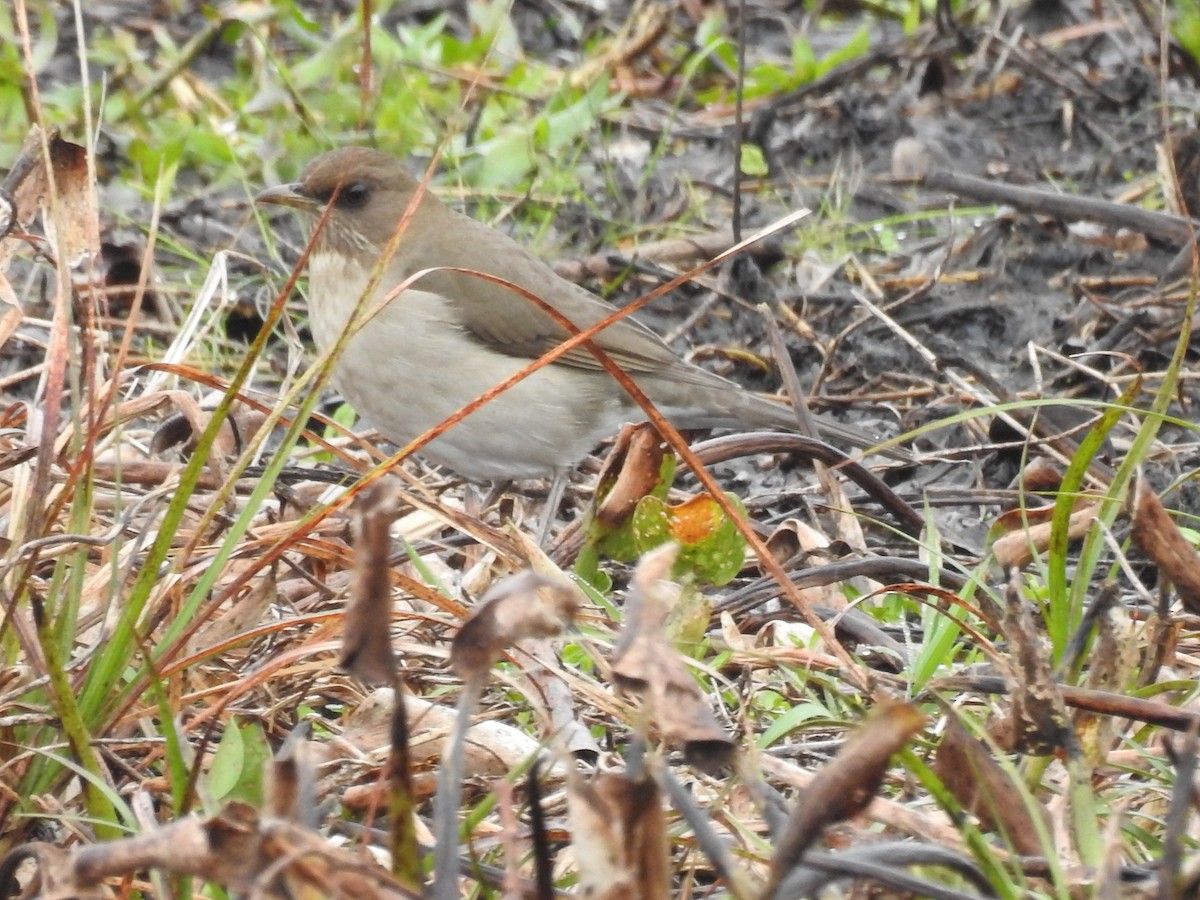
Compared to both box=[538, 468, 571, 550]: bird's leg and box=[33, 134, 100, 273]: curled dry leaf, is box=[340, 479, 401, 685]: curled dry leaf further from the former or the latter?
box=[538, 468, 571, 550]: bird's leg

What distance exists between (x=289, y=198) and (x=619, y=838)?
4199mm

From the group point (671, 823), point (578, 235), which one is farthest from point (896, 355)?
point (671, 823)

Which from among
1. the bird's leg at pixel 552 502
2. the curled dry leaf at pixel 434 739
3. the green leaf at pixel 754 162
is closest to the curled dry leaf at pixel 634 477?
the curled dry leaf at pixel 434 739

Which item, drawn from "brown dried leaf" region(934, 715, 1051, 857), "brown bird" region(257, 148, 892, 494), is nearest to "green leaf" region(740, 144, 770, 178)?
"brown bird" region(257, 148, 892, 494)

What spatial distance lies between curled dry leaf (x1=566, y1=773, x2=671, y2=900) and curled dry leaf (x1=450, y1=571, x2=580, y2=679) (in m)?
0.17

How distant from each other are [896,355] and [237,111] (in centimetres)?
352

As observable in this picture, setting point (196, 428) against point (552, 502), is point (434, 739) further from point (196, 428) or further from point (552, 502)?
point (552, 502)

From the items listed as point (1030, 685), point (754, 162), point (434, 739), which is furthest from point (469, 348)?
point (1030, 685)

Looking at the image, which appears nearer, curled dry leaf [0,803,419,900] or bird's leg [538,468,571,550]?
curled dry leaf [0,803,419,900]

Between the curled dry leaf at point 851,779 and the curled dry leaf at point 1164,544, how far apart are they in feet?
2.93

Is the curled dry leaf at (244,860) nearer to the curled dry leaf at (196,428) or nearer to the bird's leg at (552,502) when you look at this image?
the curled dry leaf at (196,428)

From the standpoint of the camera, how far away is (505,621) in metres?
2.02

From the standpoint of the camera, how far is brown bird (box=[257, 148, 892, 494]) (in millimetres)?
5625

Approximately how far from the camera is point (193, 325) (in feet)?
12.9
